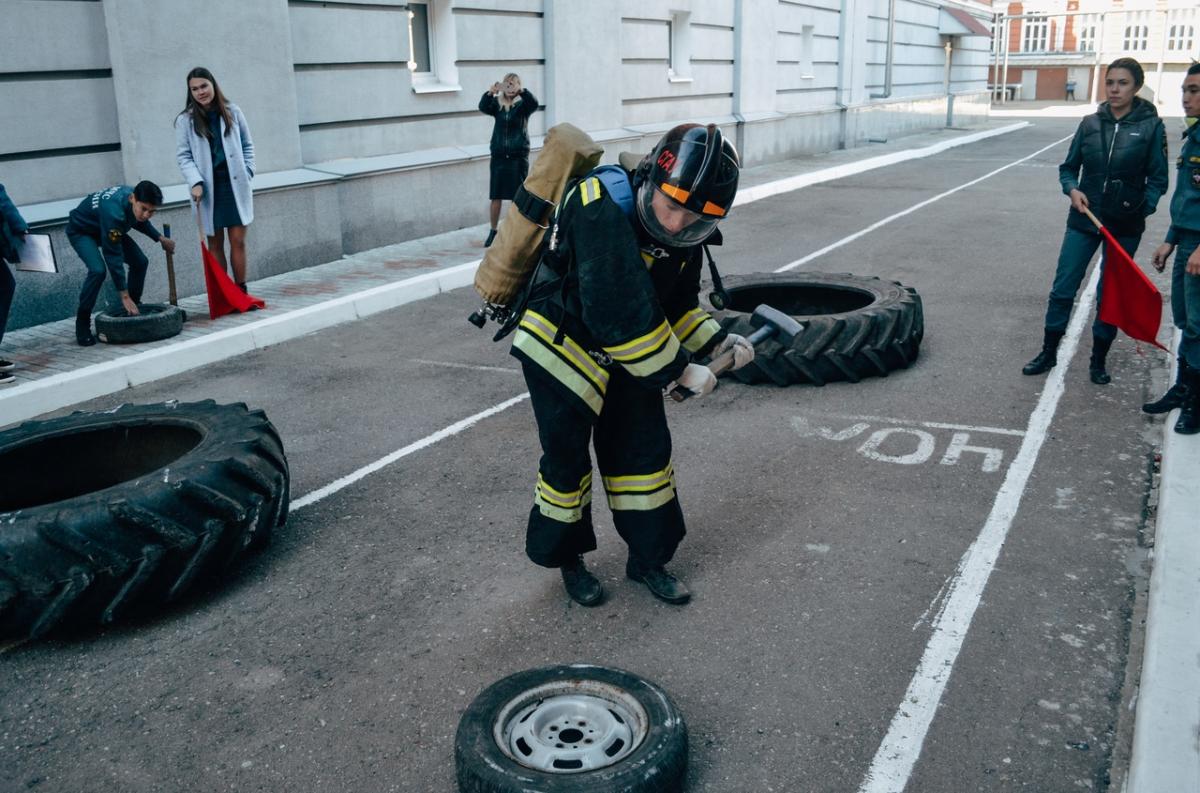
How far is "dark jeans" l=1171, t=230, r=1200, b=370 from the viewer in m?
5.89

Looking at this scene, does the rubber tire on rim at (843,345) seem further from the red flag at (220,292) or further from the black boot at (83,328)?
the black boot at (83,328)

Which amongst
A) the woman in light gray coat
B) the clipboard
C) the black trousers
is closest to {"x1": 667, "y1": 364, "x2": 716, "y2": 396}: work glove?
the black trousers

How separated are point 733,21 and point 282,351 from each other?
54.4 feet

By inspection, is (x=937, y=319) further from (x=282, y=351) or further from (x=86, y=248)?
Answer: (x=86, y=248)

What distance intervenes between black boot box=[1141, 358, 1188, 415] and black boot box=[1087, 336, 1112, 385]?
0.69 meters

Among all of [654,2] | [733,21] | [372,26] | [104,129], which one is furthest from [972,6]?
[104,129]

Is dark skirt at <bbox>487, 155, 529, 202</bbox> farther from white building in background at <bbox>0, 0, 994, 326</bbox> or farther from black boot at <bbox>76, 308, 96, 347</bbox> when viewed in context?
black boot at <bbox>76, 308, 96, 347</bbox>

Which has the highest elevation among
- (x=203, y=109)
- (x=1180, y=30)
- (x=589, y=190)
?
(x=1180, y=30)

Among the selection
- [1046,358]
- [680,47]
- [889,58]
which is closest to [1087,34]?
[889,58]

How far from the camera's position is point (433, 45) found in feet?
47.3

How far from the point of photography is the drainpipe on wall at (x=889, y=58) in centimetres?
3142

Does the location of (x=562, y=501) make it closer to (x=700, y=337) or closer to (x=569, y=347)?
(x=569, y=347)

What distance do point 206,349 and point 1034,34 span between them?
239ft

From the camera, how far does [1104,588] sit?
4375mm
